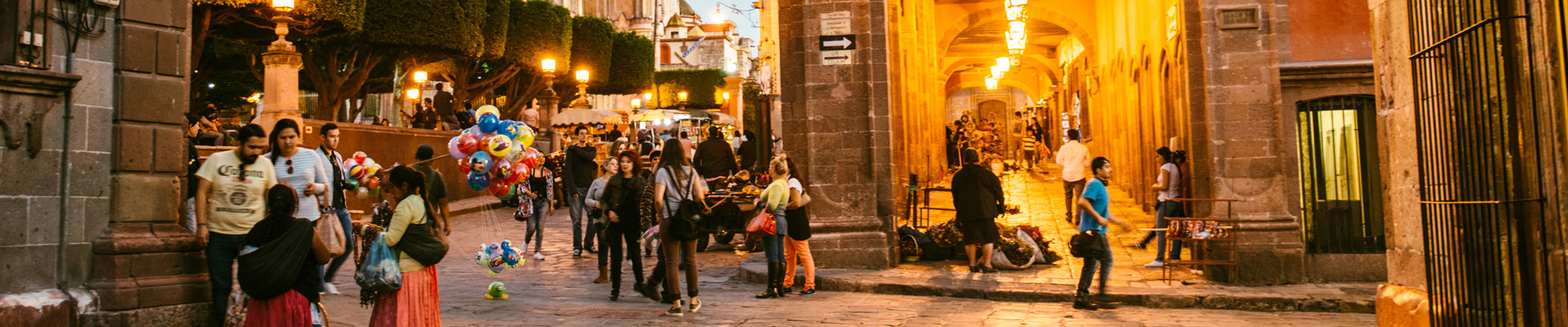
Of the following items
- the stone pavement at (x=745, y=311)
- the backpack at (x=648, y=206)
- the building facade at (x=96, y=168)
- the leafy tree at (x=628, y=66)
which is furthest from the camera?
the leafy tree at (x=628, y=66)

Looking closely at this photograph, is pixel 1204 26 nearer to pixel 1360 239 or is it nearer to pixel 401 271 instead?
pixel 1360 239

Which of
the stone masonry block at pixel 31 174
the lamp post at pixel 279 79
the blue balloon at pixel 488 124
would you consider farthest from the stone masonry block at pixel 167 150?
the lamp post at pixel 279 79

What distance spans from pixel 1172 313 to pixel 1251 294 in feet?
2.95

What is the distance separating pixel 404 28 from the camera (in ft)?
76.3

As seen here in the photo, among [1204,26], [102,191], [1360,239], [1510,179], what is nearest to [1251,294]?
[1360,239]

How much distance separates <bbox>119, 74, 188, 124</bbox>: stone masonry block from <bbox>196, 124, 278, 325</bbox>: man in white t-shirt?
60cm

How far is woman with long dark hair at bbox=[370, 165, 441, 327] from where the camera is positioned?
224 inches

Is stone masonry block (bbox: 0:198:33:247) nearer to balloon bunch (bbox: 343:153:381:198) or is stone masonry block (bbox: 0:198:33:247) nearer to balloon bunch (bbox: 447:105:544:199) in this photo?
balloon bunch (bbox: 343:153:381:198)

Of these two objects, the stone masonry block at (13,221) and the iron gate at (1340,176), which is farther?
the iron gate at (1340,176)

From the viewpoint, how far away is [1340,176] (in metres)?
9.69

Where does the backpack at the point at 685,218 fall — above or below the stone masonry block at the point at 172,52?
below

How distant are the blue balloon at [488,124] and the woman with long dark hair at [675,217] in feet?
6.22

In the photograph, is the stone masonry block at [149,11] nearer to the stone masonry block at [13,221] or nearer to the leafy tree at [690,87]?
the stone masonry block at [13,221]

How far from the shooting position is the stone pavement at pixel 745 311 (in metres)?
7.58
